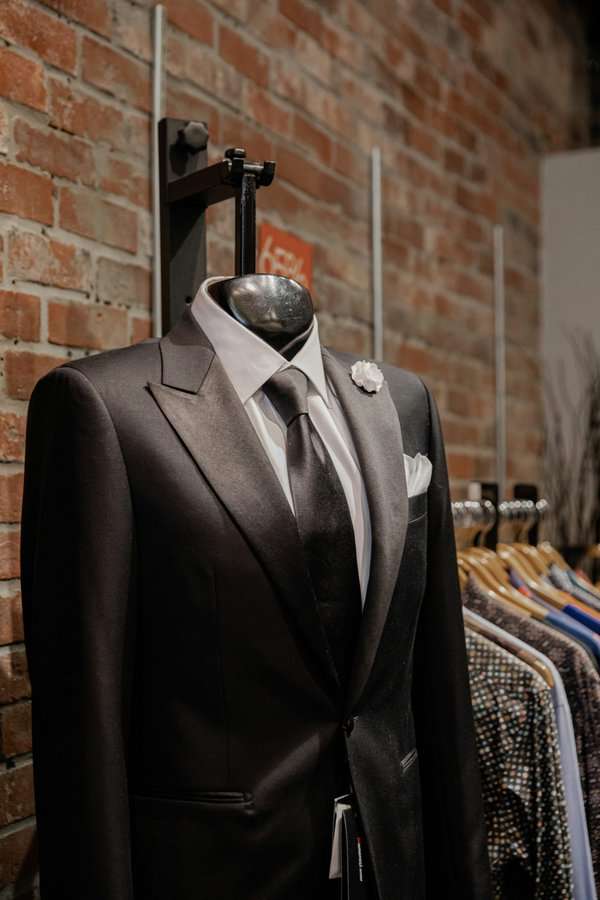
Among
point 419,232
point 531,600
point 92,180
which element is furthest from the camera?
point 419,232

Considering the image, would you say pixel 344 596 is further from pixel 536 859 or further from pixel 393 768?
pixel 536 859

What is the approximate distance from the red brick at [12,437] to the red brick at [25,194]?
0.97 ft

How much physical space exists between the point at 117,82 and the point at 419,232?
4.01 feet

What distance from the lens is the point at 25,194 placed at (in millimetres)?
1479

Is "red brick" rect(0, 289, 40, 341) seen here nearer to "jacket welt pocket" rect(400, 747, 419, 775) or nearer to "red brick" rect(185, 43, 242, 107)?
"red brick" rect(185, 43, 242, 107)

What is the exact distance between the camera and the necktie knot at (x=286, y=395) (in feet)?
3.69

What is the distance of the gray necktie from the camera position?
109 centimetres

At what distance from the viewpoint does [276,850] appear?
1.04 meters

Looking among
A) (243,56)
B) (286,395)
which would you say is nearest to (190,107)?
(243,56)

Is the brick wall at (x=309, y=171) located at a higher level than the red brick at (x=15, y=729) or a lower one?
higher

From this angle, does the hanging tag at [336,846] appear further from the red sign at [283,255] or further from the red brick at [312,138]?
the red brick at [312,138]

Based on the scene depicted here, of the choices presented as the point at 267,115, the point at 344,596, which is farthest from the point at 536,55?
the point at 344,596

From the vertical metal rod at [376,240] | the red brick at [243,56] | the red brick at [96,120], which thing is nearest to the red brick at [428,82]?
the vertical metal rod at [376,240]

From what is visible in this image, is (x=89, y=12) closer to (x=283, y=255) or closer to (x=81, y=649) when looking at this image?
(x=283, y=255)
